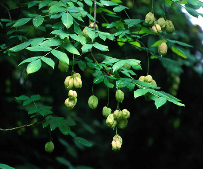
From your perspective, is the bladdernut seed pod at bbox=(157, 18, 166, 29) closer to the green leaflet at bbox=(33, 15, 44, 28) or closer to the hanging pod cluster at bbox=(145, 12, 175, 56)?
the hanging pod cluster at bbox=(145, 12, 175, 56)

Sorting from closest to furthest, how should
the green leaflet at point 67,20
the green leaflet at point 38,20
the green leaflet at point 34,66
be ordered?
1. the green leaflet at point 34,66
2. the green leaflet at point 67,20
3. the green leaflet at point 38,20

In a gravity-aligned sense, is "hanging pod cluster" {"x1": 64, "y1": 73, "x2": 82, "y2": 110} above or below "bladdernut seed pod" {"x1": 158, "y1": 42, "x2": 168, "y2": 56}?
below

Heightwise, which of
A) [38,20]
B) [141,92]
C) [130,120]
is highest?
[38,20]

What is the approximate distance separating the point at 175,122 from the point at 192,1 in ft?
10.8

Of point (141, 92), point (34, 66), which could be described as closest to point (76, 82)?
point (34, 66)

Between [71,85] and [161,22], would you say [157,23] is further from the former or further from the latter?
[71,85]

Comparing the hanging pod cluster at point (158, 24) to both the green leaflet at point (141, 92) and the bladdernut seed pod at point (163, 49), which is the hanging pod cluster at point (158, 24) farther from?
the green leaflet at point (141, 92)

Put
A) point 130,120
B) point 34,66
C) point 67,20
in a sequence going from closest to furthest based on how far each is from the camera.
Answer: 1. point 34,66
2. point 67,20
3. point 130,120

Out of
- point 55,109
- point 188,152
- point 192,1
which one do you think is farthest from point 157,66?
point 192,1

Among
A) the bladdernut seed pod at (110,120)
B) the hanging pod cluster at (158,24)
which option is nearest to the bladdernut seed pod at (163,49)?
the hanging pod cluster at (158,24)

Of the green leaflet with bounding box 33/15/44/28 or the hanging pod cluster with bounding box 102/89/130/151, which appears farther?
the green leaflet with bounding box 33/15/44/28

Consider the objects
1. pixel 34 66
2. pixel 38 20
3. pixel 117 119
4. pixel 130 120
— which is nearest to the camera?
pixel 34 66

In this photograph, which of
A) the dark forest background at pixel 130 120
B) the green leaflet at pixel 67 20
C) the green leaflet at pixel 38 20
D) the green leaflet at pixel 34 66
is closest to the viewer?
the green leaflet at pixel 34 66

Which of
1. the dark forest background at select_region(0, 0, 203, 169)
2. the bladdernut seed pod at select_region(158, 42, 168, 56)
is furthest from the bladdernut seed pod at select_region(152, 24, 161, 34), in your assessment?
the dark forest background at select_region(0, 0, 203, 169)
